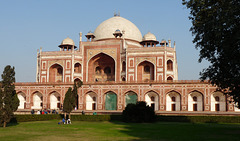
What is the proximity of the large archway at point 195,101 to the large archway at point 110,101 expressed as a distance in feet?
34.0

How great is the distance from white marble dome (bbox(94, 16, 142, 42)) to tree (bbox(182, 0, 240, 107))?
39.4 meters

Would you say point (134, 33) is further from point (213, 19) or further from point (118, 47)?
point (213, 19)

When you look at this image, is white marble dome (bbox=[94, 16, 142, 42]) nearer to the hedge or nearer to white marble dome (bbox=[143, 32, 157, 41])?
white marble dome (bbox=[143, 32, 157, 41])

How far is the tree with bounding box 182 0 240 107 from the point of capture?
46.9 ft

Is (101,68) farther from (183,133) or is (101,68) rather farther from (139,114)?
(183,133)

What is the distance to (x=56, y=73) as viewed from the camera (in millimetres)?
52594


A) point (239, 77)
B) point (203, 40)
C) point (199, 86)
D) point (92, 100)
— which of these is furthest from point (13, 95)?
point (199, 86)

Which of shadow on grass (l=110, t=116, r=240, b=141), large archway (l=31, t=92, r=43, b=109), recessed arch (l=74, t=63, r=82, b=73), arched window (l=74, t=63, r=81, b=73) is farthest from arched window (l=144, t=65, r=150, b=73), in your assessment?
shadow on grass (l=110, t=116, r=240, b=141)

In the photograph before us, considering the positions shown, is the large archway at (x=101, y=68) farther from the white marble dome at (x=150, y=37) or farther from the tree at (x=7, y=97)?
the tree at (x=7, y=97)

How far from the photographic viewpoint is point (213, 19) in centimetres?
1508

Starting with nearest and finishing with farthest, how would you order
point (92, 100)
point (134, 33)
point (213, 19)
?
point (213, 19) → point (92, 100) → point (134, 33)

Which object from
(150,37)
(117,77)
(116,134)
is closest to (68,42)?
(117,77)

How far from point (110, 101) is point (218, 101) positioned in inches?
579

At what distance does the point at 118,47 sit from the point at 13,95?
1171 inches
